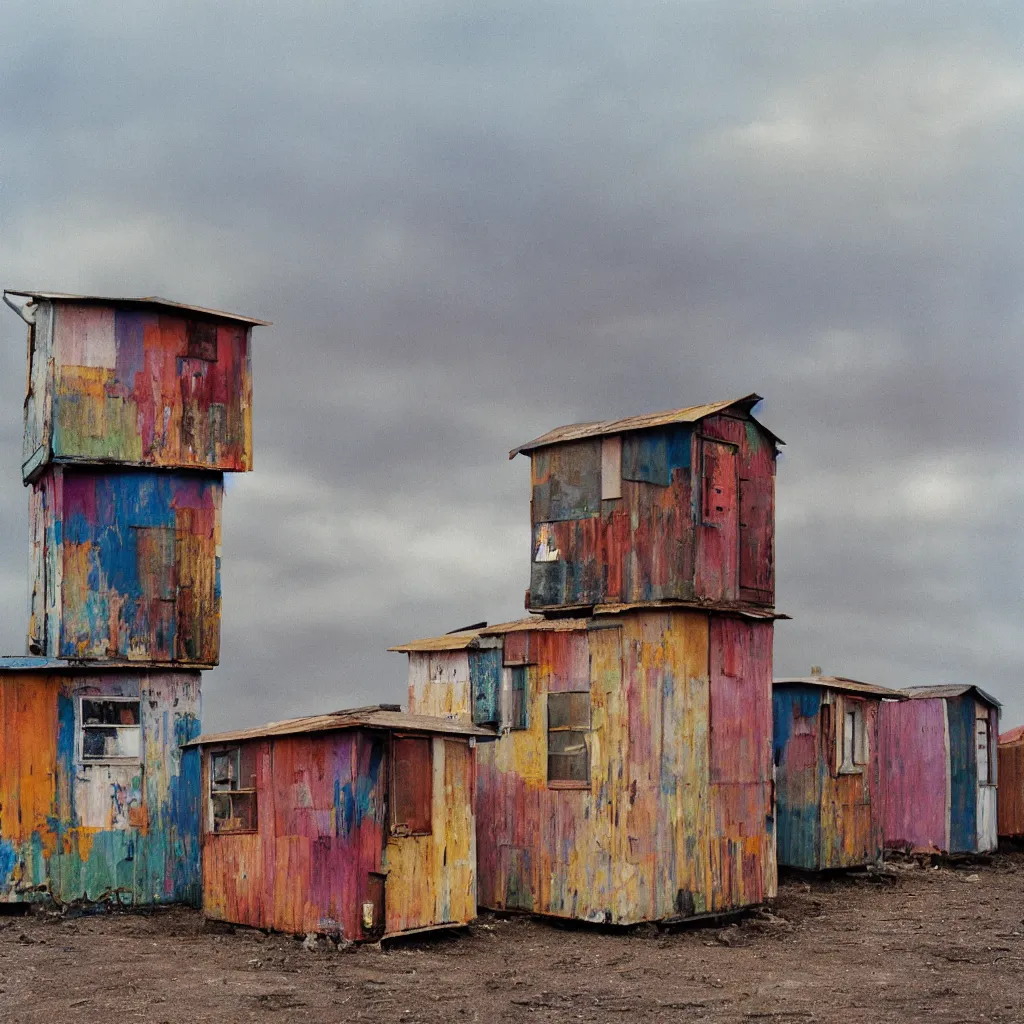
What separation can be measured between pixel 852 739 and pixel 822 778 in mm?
1590

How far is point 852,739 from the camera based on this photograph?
104 ft

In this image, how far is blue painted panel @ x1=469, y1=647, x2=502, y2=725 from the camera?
25234 millimetres

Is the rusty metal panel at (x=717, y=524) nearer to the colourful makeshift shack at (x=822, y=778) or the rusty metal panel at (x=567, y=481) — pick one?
the rusty metal panel at (x=567, y=481)

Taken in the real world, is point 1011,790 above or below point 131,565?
below

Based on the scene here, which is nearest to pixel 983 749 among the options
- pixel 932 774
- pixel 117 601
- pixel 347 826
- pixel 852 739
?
pixel 932 774

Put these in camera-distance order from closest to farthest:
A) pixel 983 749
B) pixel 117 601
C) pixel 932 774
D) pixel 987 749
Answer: pixel 117 601 < pixel 932 774 < pixel 983 749 < pixel 987 749

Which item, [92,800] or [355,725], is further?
[92,800]

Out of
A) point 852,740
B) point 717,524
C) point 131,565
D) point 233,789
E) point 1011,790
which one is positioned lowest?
point 1011,790

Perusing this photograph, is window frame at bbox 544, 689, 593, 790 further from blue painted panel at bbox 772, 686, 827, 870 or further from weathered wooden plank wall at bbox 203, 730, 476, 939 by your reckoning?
blue painted panel at bbox 772, 686, 827, 870

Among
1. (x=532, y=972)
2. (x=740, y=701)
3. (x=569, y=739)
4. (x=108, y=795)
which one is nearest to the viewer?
(x=532, y=972)

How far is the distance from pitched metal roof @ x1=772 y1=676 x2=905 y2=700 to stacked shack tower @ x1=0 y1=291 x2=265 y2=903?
1222 cm

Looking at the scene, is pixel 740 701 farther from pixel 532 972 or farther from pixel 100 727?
pixel 100 727

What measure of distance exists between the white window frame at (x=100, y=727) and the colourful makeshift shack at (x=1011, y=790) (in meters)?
23.0

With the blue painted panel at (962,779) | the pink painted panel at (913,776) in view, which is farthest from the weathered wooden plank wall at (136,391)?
the blue painted panel at (962,779)
